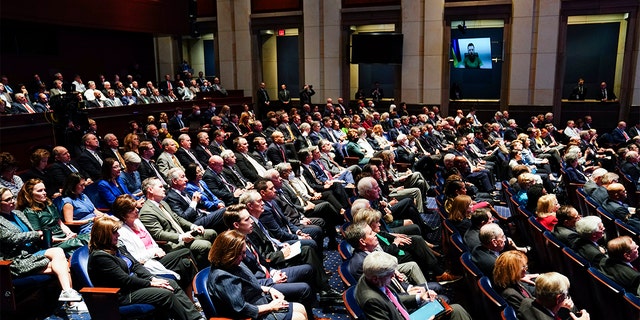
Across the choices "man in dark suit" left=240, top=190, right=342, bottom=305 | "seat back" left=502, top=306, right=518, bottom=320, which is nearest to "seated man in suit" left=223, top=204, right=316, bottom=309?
"man in dark suit" left=240, top=190, right=342, bottom=305

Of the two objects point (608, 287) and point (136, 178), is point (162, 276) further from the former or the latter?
point (608, 287)

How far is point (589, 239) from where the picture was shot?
12.9 ft

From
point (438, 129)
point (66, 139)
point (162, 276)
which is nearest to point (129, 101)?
point (66, 139)

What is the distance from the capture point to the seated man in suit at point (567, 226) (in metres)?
4.04

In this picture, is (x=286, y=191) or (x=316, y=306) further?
(x=286, y=191)

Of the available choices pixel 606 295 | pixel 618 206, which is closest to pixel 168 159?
pixel 606 295

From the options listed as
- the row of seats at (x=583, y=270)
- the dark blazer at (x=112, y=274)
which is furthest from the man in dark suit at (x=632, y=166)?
the dark blazer at (x=112, y=274)

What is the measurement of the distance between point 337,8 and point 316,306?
38.9ft

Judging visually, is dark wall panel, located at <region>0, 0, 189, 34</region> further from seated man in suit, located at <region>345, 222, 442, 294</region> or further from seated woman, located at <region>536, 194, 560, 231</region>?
seated woman, located at <region>536, 194, 560, 231</region>

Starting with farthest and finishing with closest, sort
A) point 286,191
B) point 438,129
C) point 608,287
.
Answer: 1. point 438,129
2. point 286,191
3. point 608,287

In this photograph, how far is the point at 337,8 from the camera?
14422mm

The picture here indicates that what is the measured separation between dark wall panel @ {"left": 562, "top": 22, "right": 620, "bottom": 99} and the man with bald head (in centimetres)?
1142

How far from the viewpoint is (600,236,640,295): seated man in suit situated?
11.4ft

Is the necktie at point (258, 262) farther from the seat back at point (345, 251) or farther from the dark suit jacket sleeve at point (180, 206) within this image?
the dark suit jacket sleeve at point (180, 206)
